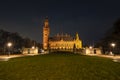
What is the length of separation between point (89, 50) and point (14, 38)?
51.4 meters

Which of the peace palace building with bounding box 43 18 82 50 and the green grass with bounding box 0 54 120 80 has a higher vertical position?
the peace palace building with bounding box 43 18 82 50

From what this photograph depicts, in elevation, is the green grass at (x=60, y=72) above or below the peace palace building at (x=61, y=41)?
below

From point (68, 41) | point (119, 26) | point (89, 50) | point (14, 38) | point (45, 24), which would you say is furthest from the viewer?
point (68, 41)

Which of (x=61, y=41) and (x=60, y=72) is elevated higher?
(x=61, y=41)

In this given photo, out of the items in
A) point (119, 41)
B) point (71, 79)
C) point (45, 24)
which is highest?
point (45, 24)

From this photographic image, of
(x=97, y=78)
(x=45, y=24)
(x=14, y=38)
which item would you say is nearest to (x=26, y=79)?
(x=97, y=78)

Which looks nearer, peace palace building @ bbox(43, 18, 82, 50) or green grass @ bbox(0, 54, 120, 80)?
green grass @ bbox(0, 54, 120, 80)

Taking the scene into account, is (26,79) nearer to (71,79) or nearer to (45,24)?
(71,79)

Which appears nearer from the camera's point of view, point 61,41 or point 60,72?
point 60,72

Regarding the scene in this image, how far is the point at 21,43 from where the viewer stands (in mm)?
112125

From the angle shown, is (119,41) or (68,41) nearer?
(119,41)

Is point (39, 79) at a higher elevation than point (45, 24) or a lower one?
lower

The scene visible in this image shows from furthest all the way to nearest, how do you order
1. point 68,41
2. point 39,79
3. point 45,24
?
point 68,41, point 45,24, point 39,79

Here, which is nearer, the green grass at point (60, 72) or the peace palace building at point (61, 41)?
the green grass at point (60, 72)
